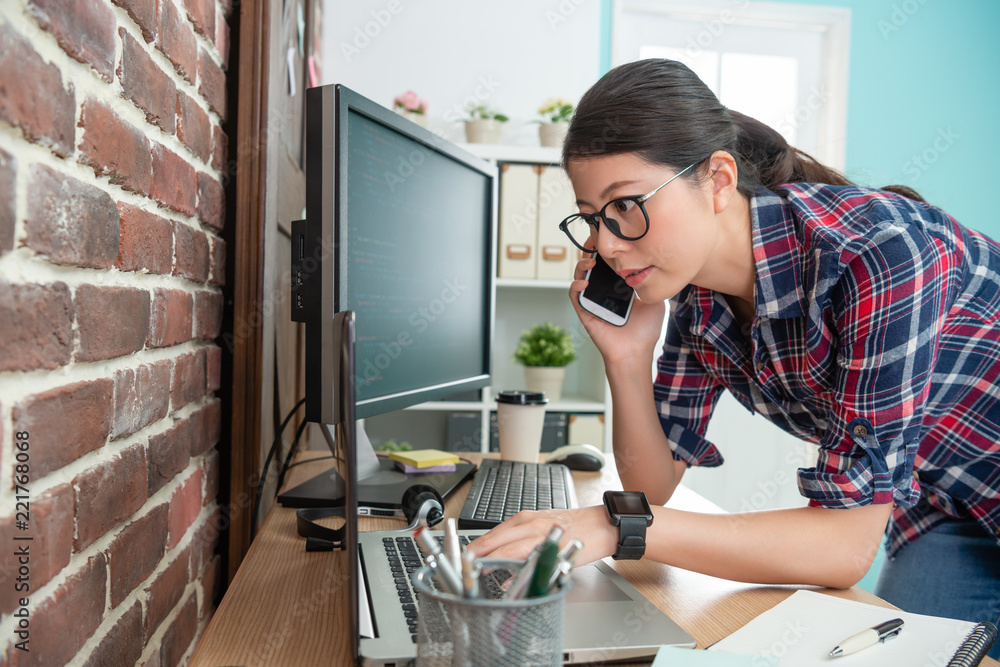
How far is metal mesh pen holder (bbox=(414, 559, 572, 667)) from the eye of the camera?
1.33ft

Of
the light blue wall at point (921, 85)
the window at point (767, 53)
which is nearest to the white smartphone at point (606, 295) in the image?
the window at point (767, 53)

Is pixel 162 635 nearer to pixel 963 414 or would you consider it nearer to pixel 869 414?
pixel 869 414

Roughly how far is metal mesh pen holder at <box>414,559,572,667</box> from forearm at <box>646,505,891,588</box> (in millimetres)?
337

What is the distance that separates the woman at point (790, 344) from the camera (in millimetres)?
763

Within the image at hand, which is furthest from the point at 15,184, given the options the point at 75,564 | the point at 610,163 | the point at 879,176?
the point at 879,176

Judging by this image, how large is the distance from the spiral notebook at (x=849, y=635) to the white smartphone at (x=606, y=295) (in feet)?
1.97

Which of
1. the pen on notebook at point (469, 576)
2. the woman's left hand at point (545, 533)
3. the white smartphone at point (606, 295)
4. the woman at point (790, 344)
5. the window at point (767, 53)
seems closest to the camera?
the pen on notebook at point (469, 576)

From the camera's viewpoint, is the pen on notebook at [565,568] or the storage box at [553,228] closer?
the pen on notebook at [565,568]

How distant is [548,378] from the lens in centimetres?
239

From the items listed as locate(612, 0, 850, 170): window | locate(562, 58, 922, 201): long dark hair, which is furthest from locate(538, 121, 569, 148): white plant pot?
locate(562, 58, 922, 201): long dark hair

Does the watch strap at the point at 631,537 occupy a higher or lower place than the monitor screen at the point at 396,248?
lower

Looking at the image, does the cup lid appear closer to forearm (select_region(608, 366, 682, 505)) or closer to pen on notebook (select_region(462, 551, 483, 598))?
forearm (select_region(608, 366, 682, 505))

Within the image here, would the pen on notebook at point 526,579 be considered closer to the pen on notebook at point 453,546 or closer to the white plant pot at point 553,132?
the pen on notebook at point 453,546

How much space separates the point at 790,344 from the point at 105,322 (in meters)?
0.81
